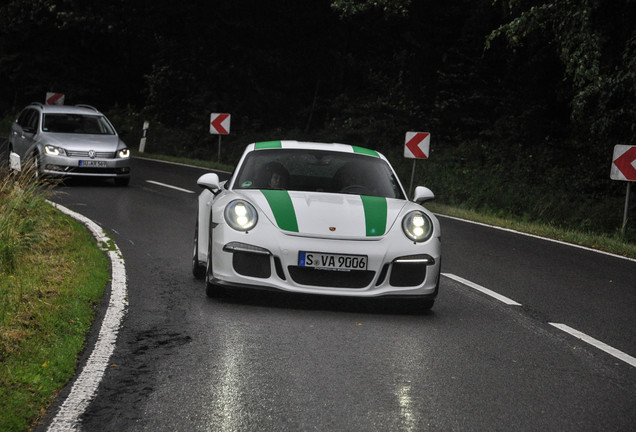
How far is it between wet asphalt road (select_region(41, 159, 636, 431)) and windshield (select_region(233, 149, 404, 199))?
99 cm

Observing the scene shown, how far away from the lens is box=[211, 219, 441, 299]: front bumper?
7227 mm

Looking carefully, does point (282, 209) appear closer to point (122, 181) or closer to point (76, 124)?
point (122, 181)

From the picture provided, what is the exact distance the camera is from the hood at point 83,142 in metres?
17.9

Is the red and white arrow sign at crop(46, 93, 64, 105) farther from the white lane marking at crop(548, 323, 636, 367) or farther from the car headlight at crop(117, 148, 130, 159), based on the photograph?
the white lane marking at crop(548, 323, 636, 367)

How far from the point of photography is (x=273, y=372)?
5.61m

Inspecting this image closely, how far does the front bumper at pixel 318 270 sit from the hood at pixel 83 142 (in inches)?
443

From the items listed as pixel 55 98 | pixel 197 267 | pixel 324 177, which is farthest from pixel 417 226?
pixel 55 98

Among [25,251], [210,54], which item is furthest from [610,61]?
[210,54]

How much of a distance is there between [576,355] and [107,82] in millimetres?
40782

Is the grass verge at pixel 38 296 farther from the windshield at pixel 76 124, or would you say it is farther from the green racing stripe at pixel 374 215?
the windshield at pixel 76 124

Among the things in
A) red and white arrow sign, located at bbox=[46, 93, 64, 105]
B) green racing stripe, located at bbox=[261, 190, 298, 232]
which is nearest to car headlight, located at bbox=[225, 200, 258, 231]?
green racing stripe, located at bbox=[261, 190, 298, 232]

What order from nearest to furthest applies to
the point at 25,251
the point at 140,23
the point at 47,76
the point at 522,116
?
the point at 25,251
the point at 522,116
the point at 140,23
the point at 47,76

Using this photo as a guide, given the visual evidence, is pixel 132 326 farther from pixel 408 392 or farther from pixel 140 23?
pixel 140 23

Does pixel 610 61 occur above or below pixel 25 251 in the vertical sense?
above
